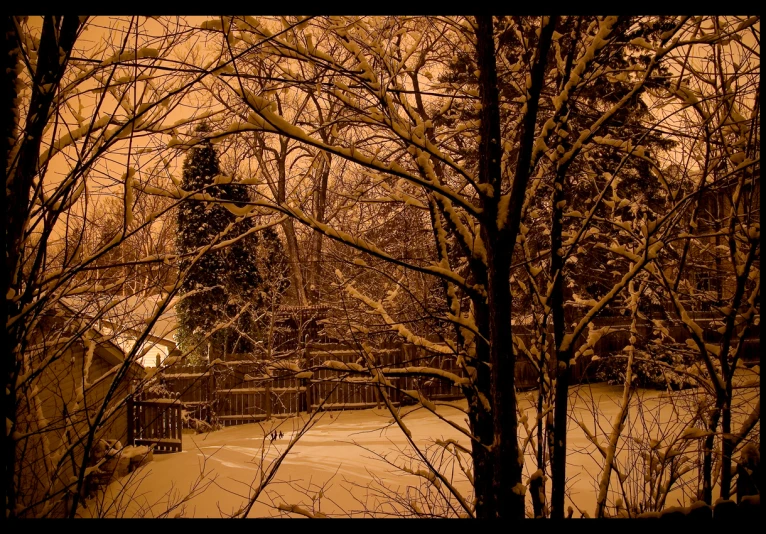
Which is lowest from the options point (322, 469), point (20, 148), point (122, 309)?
point (322, 469)

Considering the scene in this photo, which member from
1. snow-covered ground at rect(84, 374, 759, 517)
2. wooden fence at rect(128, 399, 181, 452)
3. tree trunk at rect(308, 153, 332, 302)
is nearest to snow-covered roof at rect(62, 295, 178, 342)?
tree trunk at rect(308, 153, 332, 302)

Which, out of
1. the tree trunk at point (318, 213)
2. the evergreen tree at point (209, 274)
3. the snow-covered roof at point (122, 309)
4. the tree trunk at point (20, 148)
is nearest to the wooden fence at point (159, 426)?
the evergreen tree at point (209, 274)

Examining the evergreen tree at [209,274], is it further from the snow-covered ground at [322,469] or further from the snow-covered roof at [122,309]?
the snow-covered roof at [122,309]

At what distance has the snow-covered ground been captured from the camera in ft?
17.7

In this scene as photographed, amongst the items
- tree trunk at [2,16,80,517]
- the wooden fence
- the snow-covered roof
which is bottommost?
the wooden fence

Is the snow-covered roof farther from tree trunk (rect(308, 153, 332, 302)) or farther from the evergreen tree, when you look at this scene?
the evergreen tree

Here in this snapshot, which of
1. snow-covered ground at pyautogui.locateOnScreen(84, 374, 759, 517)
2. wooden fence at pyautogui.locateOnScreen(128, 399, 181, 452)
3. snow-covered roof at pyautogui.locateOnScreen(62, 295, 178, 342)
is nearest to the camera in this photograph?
snow-covered roof at pyautogui.locateOnScreen(62, 295, 178, 342)

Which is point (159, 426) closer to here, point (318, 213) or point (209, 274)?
point (209, 274)

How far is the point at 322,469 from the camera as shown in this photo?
22.6ft

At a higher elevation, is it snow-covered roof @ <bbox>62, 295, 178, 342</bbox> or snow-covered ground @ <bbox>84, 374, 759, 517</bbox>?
snow-covered roof @ <bbox>62, 295, 178, 342</bbox>

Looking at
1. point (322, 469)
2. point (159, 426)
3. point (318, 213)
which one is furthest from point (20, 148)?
point (318, 213)

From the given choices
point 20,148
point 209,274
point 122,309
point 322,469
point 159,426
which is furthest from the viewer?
point 209,274

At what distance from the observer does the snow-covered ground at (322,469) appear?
17.7 feet
